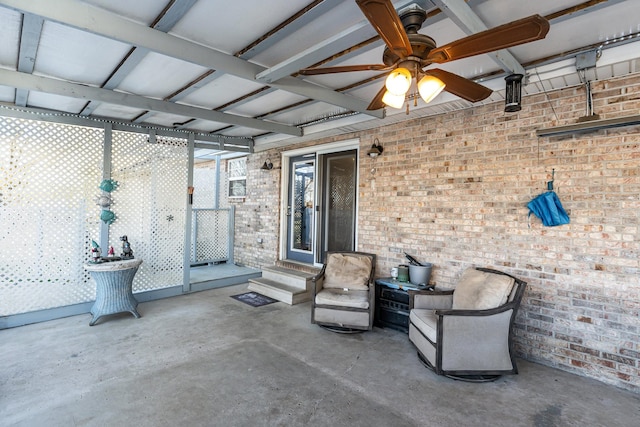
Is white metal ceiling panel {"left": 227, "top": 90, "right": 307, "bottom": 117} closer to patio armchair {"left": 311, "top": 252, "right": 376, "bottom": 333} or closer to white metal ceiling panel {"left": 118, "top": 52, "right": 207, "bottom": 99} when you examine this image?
white metal ceiling panel {"left": 118, "top": 52, "right": 207, "bottom": 99}

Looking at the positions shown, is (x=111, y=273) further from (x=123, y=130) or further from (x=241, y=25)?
(x=241, y=25)

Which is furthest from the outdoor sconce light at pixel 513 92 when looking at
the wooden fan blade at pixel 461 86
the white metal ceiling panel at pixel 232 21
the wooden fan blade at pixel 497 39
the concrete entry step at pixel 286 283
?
the concrete entry step at pixel 286 283

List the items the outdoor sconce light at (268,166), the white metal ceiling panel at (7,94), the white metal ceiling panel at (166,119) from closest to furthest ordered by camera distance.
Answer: the white metal ceiling panel at (7,94) → the white metal ceiling panel at (166,119) → the outdoor sconce light at (268,166)

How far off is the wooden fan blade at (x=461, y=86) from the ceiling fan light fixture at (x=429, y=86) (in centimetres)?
4

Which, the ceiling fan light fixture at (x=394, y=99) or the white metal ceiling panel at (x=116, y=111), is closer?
the ceiling fan light fixture at (x=394, y=99)

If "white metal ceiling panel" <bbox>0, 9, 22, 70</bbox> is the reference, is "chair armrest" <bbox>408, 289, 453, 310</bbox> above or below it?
below

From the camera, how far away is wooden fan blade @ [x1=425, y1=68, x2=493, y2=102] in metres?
2.18

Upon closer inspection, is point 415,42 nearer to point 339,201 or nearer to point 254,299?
point 339,201

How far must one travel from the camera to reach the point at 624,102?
298 centimetres

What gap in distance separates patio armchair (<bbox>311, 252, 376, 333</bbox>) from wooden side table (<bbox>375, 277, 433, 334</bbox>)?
8.5 inches

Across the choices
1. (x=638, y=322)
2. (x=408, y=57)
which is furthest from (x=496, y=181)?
(x=408, y=57)

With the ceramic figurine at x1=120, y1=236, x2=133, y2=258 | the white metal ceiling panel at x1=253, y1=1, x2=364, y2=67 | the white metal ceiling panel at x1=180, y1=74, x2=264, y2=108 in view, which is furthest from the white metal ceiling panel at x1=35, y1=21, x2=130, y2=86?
the ceramic figurine at x1=120, y1=236, x2=133, y2=258

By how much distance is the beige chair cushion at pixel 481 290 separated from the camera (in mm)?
3100

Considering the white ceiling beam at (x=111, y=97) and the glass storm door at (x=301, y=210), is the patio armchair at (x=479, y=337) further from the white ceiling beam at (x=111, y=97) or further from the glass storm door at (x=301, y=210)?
the white ceiling beam at (x=111, y=97)
